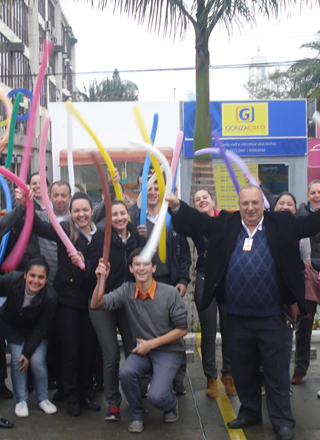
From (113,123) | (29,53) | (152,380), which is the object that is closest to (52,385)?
(152,380)

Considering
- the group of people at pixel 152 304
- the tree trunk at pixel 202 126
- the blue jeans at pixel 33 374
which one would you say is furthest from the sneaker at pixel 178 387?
the tree trunk at pixel 202 126

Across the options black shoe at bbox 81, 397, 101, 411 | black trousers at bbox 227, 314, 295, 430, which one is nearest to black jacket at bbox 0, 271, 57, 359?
black shoe at bbox 81, 397, 101, 411

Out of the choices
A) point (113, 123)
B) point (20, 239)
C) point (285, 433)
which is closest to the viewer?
point (285, 433)

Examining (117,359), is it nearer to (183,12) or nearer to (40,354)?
(40,354)

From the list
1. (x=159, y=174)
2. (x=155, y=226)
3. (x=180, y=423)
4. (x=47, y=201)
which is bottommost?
(x=180, y=423)

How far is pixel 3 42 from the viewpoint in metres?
27.6

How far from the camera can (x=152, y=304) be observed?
12.8 feet

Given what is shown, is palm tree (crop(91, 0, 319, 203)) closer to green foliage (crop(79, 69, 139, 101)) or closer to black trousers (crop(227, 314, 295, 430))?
black trousers (crop(227, 314, 295, 430))

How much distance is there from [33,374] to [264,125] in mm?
14353

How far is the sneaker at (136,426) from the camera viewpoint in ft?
12.3

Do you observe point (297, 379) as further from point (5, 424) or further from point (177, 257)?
point (5, 424)

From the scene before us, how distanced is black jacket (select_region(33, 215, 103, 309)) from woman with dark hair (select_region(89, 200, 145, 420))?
0.41ft

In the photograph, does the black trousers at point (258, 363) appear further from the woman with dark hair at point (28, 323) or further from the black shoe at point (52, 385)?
the black shoe at point (52, 385)

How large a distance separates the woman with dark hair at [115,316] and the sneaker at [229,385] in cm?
97
